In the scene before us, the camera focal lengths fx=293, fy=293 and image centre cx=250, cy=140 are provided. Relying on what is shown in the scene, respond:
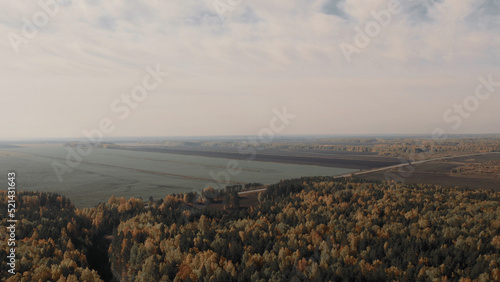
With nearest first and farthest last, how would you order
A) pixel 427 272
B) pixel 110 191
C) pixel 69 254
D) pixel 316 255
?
pixel 427 272 < pixel 316 255 < pixel 69 254 < pixel 110 191

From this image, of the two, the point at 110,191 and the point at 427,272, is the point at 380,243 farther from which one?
the point at 110,191

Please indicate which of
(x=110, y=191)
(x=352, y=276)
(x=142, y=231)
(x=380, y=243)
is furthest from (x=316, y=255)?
(x=110, y=191)

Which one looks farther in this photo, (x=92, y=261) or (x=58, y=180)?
(x=58, y=180)

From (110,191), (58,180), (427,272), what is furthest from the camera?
(58,180)

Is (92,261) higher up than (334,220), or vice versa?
(334,220)

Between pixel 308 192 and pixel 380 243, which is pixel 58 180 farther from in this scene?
pixel 380 243

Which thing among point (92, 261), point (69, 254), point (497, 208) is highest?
point (497, 208)
